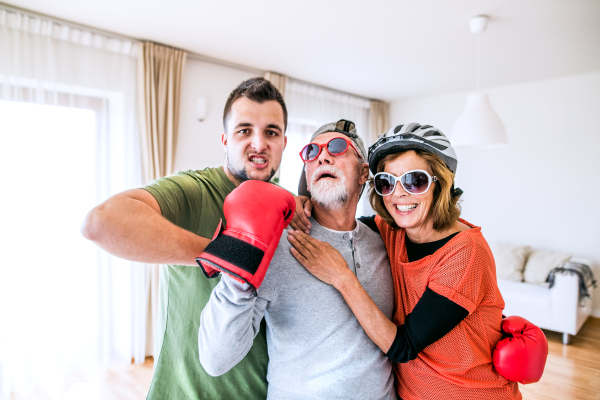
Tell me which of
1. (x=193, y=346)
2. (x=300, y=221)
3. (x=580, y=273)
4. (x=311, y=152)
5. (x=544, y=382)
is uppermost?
(x=311, y=152)

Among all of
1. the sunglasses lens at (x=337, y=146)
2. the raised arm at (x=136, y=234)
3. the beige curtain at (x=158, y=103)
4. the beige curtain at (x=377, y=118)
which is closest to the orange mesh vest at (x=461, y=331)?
the sunglasses lens at (x=337, y=146)

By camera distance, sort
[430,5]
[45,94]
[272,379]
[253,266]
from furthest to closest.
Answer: [45,94], [430,5], [272,379], [253,266]

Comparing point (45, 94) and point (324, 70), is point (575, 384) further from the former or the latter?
point (45, 94)

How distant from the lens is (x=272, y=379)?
136 cm

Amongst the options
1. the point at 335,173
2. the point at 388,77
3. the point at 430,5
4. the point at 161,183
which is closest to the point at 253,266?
the point at 161,183

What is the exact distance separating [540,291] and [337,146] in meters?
4.04

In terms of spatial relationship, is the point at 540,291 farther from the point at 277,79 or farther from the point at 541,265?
the point at 277,79

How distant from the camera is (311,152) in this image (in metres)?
1.62

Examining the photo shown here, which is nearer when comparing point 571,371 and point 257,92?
point 257,92

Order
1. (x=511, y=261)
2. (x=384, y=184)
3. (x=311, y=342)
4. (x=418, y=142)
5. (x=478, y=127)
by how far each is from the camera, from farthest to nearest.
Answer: (x=511, y=261), (x=478, y=127), (x=384, y=184), (x=418, y=142), (x=311, y=342)

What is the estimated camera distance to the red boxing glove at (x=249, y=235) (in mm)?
875

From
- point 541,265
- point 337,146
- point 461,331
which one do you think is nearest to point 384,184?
point 337,146

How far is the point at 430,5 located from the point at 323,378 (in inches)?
114

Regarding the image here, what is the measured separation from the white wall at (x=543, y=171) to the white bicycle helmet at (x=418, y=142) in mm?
4734
